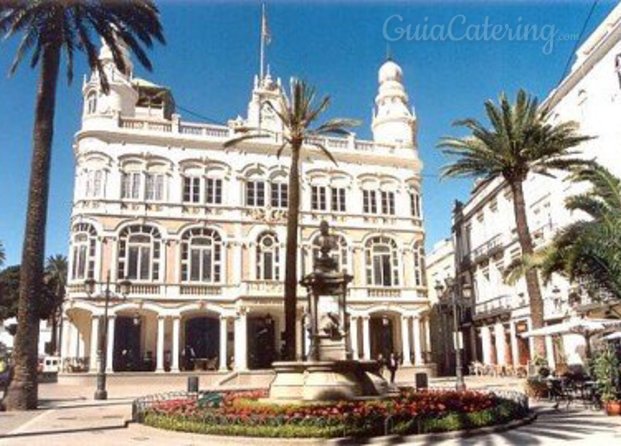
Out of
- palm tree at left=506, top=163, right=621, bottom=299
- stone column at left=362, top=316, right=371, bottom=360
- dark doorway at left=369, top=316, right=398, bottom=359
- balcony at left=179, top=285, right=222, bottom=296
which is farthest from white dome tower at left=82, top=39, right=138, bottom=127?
palm tree at left=506, top=163, right=621, bottom=299

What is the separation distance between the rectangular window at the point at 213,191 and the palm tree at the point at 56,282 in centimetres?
4029

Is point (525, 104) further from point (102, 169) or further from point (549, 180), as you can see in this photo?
point (102, 169)

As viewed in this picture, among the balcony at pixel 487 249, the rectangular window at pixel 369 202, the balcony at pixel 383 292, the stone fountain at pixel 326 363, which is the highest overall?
the rectangular window at pixel 369 202

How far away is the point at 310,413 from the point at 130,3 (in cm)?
1770

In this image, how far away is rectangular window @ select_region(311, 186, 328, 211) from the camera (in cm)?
4262

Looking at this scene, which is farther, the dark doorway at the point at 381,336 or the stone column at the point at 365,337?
the dark doorway at the point at 381,336

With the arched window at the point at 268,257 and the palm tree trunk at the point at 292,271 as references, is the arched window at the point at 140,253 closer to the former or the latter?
the arched window at the point at 268,257

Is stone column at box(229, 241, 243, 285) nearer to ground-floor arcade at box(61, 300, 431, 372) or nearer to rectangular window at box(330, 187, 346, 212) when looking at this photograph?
ground-floor arcade at box(61, 300, 431, 372)

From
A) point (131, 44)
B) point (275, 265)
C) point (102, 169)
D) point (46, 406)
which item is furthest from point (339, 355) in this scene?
point (102, 169)

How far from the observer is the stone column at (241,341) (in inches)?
1487

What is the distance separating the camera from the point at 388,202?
145 ft

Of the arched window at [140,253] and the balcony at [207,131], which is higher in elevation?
the balcony at [207,131]

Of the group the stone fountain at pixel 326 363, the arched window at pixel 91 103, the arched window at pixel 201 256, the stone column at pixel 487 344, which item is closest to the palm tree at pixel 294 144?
the stone fountain at pixel 326 363

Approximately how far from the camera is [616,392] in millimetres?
16891
